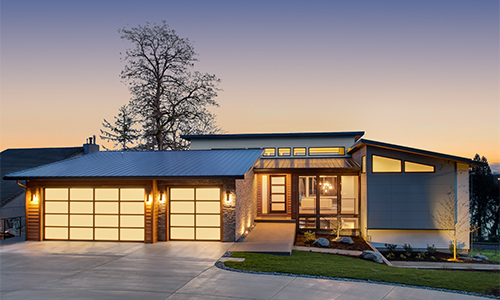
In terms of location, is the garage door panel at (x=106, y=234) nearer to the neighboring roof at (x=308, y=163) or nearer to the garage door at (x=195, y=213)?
the garage door at (x=195, y=213)

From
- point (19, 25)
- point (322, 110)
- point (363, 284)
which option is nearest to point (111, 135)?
point (19, 25)

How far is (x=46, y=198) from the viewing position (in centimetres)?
1270

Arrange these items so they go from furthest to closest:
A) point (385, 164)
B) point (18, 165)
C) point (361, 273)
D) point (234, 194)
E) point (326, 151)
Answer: point (18, 165)
point (326, 151)
point (385, 164)
point (234, 194)
point (361, 273)

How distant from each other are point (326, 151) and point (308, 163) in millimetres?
3010

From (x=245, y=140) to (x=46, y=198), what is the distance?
40.3 feet

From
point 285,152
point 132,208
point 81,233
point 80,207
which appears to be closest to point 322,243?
point 132,208

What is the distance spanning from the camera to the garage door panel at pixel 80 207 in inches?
494

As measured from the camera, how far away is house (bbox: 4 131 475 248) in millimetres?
12203

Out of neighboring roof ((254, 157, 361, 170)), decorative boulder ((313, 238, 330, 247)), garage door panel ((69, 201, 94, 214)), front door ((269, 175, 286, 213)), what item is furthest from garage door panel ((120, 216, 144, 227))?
front door ((269, 175, 286, 213))

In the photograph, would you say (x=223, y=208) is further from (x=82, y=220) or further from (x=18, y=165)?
(x=18, y=165)

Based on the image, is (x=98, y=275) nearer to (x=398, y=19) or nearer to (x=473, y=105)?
(x=398, y=19)

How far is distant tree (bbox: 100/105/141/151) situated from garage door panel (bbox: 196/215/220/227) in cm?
2060

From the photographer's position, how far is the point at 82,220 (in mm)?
12555

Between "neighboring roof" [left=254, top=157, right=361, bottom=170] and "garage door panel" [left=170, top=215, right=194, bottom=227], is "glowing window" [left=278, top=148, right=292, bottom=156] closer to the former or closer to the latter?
"neighboring roof" [left=254, top=157, right=361, bottom=170]
